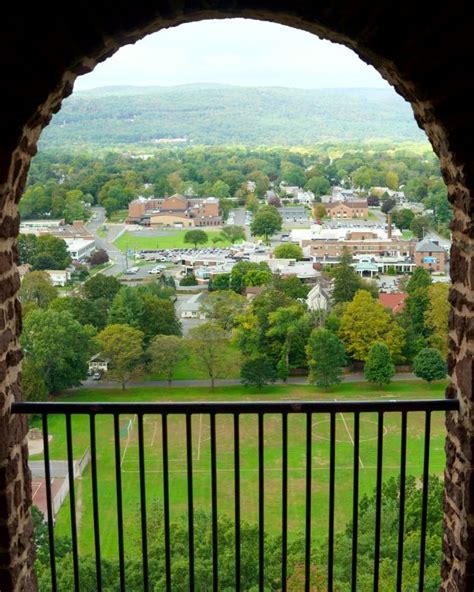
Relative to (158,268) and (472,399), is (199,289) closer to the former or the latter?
(158,268)

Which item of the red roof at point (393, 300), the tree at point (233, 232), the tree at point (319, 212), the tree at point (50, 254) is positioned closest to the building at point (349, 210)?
the tree at point (319, 212)

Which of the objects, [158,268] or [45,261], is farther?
[158,268]

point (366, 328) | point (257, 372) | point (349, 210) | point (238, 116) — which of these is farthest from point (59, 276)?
point (238, 116)

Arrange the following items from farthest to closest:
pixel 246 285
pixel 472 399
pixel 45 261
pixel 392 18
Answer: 1. pixel 246 285
2. pixel 45 261
3. pixel 472 399
4. pixel 392 18

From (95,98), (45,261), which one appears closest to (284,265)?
(45,261)

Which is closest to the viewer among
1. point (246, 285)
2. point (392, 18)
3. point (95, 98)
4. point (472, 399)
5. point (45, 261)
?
point (392, 18)

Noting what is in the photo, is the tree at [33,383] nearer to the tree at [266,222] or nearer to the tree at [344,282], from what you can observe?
the tree at [344,282]

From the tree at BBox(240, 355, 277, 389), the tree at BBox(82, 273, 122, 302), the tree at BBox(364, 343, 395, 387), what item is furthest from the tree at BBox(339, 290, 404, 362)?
the tree at BBox(82, 273, 122, 302)
